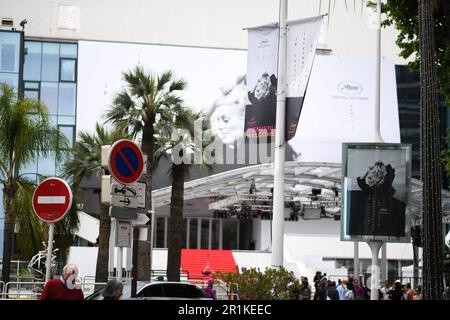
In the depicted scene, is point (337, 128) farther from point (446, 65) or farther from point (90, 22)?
point (446, 65)

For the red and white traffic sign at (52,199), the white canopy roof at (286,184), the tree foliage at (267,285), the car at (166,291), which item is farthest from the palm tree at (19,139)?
the white canopy roof at (286,184)

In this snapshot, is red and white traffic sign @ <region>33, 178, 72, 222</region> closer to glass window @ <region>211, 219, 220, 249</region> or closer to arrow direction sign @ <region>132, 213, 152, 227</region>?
arrow direction sign @ <region>132, 213, 152, 227</region>

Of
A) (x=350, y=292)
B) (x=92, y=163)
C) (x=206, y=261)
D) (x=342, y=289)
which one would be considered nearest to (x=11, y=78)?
(x=206, y=261)

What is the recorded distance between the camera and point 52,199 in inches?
443

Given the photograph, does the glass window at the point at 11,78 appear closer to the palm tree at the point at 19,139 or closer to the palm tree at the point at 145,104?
the palm tree at the point at 145,104

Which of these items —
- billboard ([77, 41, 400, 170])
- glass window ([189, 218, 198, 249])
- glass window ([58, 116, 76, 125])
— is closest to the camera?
billboard ([77, 41, 400, 170])

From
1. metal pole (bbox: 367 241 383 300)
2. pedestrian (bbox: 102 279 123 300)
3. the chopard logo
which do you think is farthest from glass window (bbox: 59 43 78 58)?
pedestrian (bbox: 102 279 123 300)

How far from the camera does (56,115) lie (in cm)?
6244

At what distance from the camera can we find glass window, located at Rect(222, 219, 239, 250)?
223ft

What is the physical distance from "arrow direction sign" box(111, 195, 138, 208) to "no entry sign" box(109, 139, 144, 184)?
22cm

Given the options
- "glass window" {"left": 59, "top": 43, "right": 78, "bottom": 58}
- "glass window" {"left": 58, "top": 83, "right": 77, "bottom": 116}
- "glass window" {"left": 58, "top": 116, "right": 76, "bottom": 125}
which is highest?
"glass window" {"left": 59, "top": 43, "right": 78, "bottom": 58}

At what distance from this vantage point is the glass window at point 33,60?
2462 inches

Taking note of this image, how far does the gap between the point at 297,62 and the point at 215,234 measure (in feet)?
166
